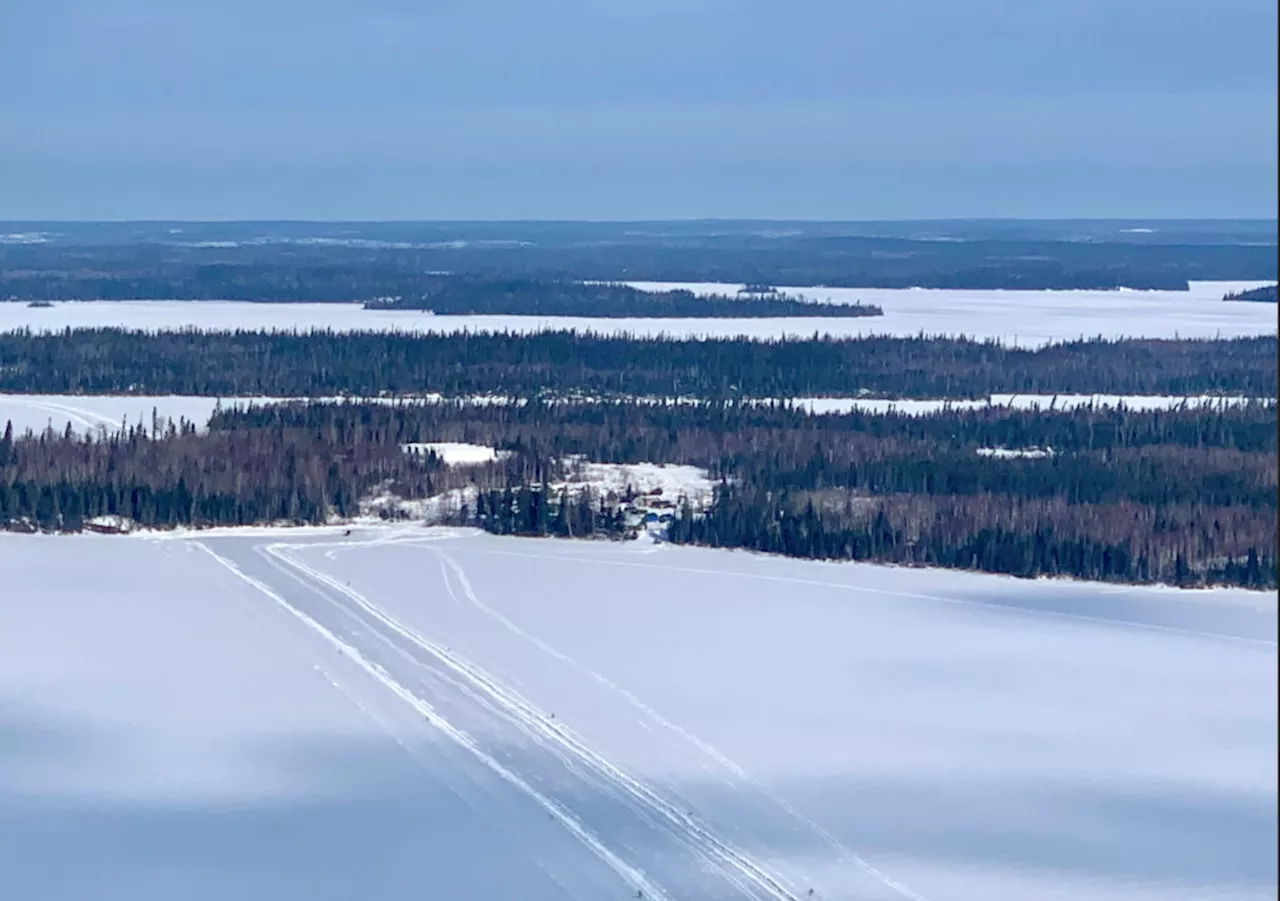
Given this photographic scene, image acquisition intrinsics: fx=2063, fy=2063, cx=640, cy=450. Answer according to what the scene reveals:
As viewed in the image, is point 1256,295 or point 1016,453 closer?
point 1016,453

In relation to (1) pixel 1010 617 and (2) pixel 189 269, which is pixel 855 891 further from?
(2) pixel 189 269

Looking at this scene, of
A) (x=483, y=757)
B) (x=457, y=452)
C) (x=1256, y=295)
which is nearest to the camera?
(x=483, y=757)

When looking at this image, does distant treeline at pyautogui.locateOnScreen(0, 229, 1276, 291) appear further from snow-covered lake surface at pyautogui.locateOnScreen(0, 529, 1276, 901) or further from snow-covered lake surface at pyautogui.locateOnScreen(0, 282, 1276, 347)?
snow-covered lake surface at pyautogui.locateOnScreen(0, 529, 1276, 901)

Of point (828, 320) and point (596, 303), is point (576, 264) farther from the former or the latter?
point (828, 320)

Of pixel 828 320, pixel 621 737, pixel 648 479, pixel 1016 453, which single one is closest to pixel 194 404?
pixel 648 479

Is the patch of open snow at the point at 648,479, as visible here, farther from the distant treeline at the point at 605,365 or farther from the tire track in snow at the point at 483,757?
the distant treeline at the point at 605,365

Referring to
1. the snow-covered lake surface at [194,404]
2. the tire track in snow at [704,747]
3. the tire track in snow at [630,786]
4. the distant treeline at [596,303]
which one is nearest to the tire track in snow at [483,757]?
the tire track in snow at [630,786]
